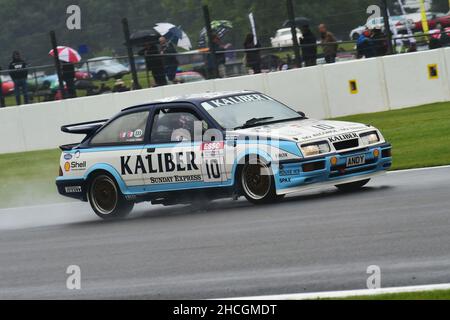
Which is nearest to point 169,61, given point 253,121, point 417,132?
point 417,132

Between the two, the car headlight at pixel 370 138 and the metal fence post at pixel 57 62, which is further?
the metal fence post at pixel 57 62

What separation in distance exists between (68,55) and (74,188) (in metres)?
13.6

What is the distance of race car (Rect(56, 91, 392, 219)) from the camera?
12094 mm

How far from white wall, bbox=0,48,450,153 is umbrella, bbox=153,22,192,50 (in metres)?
2.35

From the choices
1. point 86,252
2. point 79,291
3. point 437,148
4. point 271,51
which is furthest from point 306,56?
point 79,291

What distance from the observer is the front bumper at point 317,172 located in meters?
12.0

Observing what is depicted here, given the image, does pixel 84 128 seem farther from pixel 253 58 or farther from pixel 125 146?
pixel 253 58

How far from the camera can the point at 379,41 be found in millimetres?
22766

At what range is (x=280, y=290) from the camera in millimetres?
7602

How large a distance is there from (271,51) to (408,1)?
12.7 ft

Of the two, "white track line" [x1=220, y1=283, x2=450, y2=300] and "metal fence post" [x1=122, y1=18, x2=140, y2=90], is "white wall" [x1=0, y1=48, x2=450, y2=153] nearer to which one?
"metal fence post" [x1=122, y1=18, x2=140, y2=90]

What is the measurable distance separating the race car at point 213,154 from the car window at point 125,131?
0.02m

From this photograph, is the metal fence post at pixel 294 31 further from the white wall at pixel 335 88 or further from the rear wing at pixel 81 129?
the rear wing at pixel 81 129

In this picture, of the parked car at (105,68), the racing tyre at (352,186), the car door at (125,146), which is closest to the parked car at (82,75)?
the parked car at (105,68)
